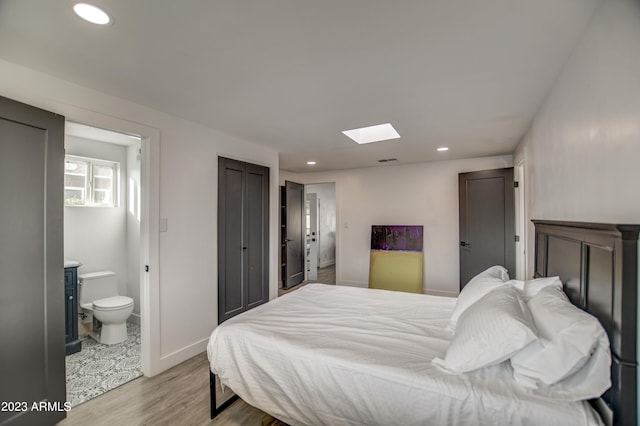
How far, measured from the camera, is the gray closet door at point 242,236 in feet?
10.6

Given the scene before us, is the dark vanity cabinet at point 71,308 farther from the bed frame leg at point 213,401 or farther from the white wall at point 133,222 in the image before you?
the bed frame leg at point 213,401

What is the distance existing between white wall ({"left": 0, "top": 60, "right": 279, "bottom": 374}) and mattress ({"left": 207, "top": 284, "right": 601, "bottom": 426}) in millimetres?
1015

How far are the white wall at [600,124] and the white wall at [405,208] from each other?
2725mm

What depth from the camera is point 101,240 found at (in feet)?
11.6

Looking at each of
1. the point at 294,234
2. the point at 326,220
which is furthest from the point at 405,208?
the point at 326,220

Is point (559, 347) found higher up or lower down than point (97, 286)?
higher up

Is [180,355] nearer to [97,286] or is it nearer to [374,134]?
[97,286]

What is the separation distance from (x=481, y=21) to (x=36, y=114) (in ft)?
8.99

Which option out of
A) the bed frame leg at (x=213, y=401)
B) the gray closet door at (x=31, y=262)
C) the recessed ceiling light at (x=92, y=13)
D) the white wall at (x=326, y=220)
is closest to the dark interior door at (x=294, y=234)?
the white wall at (x=326, y=220)

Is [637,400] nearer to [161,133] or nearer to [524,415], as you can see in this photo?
[524,415]

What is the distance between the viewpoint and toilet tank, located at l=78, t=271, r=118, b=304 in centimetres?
324

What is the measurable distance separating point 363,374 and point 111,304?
303 centimetres

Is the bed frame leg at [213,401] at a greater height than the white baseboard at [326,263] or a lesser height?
greater

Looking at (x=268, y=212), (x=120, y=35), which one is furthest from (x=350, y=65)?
(x=268, y=212)
